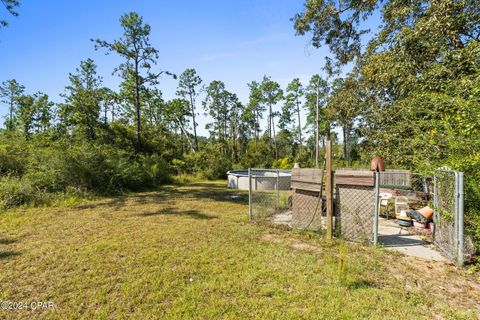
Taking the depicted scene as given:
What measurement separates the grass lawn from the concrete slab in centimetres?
31

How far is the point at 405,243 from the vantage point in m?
3.98

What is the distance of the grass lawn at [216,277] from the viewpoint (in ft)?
7.26

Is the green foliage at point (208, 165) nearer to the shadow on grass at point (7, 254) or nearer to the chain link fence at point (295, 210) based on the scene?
the chain link fence at point (295, 210)

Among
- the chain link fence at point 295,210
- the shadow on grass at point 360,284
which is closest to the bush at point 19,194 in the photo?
the chain link fence at point 295,210

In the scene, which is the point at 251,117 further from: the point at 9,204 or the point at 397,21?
the point at 9,204

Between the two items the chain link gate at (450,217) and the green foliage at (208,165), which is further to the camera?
the green foliage at (208,165)

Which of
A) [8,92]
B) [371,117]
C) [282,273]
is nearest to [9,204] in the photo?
[282,273]

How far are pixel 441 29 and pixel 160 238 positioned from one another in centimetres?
789

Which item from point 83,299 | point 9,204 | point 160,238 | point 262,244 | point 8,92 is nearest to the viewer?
point 83,299

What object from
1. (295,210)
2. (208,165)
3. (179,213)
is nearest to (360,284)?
(295,210)

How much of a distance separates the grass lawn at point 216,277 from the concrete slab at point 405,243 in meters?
0.31

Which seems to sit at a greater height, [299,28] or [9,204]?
[299,28]

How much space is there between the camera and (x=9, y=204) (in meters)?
6.68

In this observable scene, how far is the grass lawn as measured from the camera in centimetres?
221
